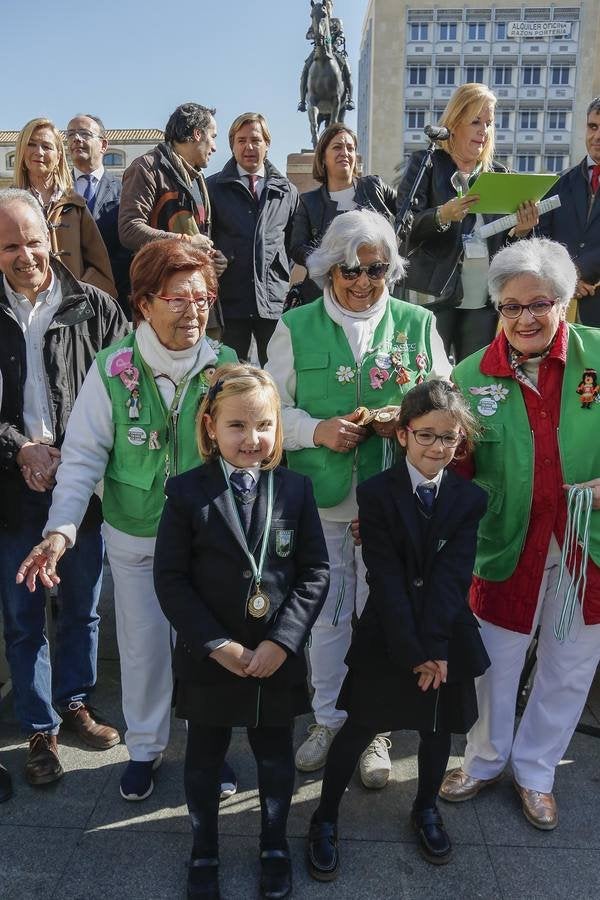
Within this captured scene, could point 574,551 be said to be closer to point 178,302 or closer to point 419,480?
point 419,480

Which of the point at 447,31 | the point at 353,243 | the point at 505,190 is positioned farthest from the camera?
the point at 447,31

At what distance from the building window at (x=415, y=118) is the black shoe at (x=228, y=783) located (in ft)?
219

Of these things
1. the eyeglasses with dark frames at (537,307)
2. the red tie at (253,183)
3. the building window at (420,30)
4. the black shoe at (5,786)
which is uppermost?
the building window at (420,30)

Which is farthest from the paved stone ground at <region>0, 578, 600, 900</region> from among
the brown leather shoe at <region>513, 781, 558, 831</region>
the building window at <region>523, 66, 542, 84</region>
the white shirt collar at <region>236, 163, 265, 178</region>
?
the building window at <region>523, 66, 542, 84</region>

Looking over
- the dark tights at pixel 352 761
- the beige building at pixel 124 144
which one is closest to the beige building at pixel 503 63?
the beige building at pixel 124 144

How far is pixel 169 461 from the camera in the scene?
2.56 m

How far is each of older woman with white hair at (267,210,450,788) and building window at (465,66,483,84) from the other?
2881 inches

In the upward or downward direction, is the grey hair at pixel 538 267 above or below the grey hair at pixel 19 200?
below

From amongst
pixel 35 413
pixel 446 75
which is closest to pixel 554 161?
pixel 446 75

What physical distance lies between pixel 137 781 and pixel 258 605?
3.47 feet

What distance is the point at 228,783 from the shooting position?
2.78 meters

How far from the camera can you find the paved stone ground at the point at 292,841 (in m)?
2.33

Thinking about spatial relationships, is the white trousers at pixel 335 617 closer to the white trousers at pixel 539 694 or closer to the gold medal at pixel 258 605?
the white trousers at pixel 539 694

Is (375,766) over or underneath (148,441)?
underneath
